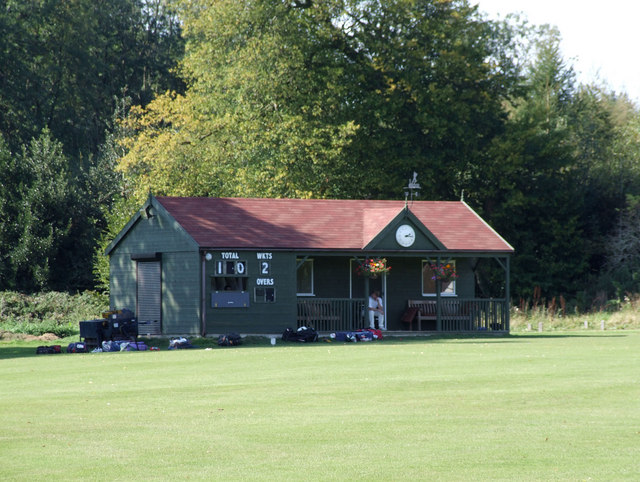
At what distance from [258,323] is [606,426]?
73.4 ft

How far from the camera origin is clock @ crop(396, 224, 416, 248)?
35.7 metres

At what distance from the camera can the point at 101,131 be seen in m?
65.4

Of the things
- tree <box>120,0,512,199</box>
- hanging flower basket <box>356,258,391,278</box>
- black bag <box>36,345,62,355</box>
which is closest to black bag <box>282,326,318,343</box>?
hanging flower basket <box>356,258,391,278</box>

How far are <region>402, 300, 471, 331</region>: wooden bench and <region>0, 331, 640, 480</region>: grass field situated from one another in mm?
13356

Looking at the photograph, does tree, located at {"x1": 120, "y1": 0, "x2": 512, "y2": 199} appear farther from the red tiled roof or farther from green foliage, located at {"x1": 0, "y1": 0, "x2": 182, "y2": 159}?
green foliage, located at {"x1": 0, "y1": 0, "x2": 182, "y2": 159}

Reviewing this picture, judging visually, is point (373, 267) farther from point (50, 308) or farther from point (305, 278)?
point (50, 308)

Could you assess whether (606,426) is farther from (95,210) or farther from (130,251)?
(95,210)

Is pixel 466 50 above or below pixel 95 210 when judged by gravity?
above

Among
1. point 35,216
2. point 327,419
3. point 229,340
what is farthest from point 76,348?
point 35,216

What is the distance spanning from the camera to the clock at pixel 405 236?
3569cm

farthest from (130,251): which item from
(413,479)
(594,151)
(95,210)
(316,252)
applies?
(594,151)

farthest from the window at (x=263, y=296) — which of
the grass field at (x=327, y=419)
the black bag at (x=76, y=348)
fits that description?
the grass field at (x=327, y=419)

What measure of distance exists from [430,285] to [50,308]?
16440 millimetres

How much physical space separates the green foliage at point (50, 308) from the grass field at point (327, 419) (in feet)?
63.1
